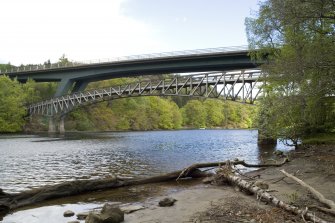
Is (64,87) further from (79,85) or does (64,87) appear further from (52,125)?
(52,125)

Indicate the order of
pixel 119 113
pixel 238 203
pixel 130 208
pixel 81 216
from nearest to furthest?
pixel 238 203, pixel 81 216, pixel 130 208, pixel 119 113

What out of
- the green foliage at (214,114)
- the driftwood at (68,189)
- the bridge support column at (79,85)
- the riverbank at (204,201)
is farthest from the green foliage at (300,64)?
the green foliage at (214,114)

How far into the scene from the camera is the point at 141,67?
69062 mm

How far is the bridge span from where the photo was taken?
55606mm

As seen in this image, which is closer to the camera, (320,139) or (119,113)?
(320,139)

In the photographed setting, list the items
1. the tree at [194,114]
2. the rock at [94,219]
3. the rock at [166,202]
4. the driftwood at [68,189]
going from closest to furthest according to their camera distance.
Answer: the rock at [94,219]
the rock at [166,202]
the driftwood at [68,189]
the tree at [194,114]

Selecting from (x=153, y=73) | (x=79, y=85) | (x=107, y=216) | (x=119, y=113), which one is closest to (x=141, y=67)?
(x=153, y=73)

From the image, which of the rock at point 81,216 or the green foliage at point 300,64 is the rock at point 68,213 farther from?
the green foliage at point 300,64

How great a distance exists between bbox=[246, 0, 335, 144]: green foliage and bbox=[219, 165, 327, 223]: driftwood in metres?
5.98

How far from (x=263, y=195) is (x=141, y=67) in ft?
195

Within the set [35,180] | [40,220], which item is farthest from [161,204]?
[35,180]

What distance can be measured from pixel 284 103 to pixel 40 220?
15.1 m

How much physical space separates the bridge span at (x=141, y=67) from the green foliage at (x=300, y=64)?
11119 millimetres

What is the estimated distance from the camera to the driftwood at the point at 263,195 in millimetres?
8578
